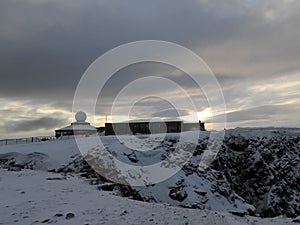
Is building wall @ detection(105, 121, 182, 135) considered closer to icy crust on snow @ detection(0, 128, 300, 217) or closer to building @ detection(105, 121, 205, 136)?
building @ detection(105, 121, 205, 136)

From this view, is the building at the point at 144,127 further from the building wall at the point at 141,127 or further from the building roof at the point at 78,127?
the building roof at the point at 78,127

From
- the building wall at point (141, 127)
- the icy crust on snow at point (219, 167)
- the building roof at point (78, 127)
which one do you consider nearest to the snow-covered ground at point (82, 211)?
the icy crust on snow at point (219, 167)

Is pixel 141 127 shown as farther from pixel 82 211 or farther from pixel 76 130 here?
pixel 82 211

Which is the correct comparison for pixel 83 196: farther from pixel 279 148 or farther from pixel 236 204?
pixel 279 148

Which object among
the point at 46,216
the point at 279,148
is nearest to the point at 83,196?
the point at 46,216

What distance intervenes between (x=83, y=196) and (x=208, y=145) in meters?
29.5

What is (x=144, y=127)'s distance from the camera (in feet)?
220

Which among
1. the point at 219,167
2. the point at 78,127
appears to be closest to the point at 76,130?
the point at 78,127

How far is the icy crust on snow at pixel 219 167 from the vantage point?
3244cm

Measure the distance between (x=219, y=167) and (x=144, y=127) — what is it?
27.4 meters

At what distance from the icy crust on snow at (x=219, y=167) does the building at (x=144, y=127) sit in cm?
1829

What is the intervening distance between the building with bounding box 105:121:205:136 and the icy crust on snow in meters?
18.3

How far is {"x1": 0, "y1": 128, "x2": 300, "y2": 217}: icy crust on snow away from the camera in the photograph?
1277 inches

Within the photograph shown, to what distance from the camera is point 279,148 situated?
4981 centimetres
